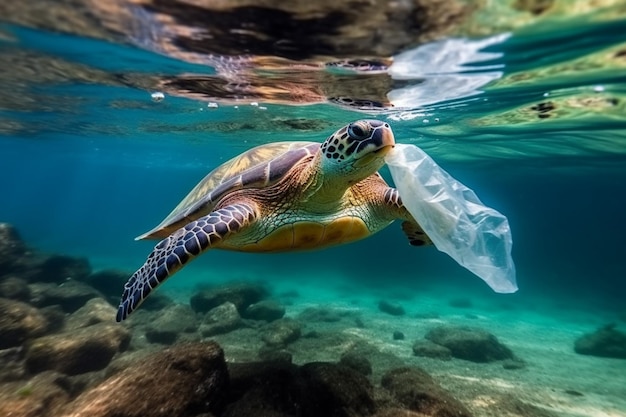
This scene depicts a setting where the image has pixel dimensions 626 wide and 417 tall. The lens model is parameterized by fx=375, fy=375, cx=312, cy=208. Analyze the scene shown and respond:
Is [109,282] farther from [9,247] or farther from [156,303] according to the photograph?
[9,247]

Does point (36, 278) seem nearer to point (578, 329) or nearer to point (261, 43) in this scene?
point (261, 43)

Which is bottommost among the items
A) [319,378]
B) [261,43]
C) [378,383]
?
[378,383]

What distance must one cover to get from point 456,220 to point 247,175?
2.90 metres

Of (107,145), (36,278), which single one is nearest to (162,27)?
(36,278)

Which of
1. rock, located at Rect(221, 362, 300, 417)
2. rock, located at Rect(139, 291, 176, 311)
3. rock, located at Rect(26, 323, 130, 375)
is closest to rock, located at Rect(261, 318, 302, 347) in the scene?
rock, located at Rect(26, 323, 130, 375)

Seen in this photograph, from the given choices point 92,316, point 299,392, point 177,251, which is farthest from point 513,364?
point 92,316

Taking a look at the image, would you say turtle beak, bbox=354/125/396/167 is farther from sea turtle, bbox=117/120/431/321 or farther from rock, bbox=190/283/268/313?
rock, bbox=190/283/268/313

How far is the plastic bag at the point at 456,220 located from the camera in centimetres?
389

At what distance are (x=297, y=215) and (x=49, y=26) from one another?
5762 millimetres

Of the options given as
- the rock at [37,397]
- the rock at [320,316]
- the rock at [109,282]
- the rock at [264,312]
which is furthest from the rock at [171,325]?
the rock at [109,282]

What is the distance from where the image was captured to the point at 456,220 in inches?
158

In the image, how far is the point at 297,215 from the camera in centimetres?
522

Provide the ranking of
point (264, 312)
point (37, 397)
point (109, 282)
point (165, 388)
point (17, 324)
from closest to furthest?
point (165, 388) < point (37, 397) < point (17, 324) < point (264, 312) < point (109, 282)

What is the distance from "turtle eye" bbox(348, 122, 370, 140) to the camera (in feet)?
13.1
